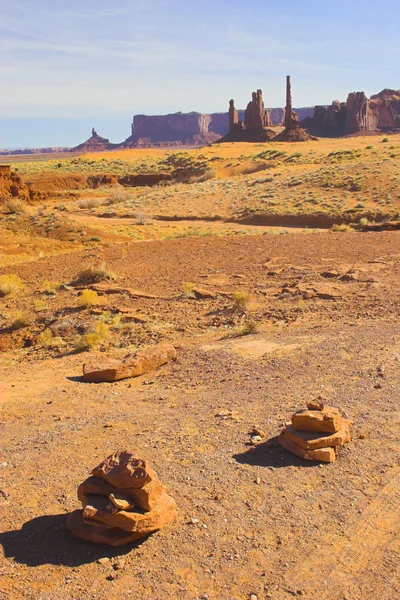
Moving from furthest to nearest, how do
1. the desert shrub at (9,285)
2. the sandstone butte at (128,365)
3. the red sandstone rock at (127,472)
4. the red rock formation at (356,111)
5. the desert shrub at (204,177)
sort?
1. the red rock formation at (356,111)
2. the desert shrub at (204,177)
3. the desert shrub at (9,285)
4. the sandstone butte at (128,365)
5. the red sandstone rock at (127,472)

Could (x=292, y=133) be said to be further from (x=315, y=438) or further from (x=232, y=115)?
(x=315, y=438)

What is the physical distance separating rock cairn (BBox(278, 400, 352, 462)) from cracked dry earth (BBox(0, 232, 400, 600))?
11 centimetres

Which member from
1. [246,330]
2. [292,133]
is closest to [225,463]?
[246,330]

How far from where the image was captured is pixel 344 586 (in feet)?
14.5

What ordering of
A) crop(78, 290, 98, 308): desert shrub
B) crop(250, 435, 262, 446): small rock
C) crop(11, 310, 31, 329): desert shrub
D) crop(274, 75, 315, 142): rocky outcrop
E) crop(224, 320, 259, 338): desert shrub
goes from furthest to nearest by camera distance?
crop(274, 75, 315, 142): rocky outcrop, crop(78, 290, 98, 308): desert shrub, crop(11, 310, 31, 329): desert shrub, crop(224, 320, 259, 338): desert shrub, crop(250, 435, 262, 446): small rock

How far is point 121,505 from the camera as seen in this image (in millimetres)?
4801

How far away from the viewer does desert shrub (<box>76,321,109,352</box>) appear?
11266 mm

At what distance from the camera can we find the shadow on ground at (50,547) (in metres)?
4.78

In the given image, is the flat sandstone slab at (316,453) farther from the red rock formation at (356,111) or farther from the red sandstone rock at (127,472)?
the red rock formation at (356,111)

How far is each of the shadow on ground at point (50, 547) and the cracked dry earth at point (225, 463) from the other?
13mm

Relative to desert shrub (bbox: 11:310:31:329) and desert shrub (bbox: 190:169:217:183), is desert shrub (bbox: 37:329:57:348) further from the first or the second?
desert shrub (bbox: 190:169:217:183)

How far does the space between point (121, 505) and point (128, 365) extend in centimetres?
453

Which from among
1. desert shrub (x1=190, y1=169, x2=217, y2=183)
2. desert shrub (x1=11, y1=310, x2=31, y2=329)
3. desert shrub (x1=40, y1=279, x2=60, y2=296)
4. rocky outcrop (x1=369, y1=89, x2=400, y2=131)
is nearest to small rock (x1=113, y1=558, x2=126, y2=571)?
desert shrub (x1=11, y1=310, x2=31, y2=329)

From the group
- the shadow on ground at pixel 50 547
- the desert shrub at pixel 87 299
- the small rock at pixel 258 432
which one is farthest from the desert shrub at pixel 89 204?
the shadow on ground at pixel 50 547
